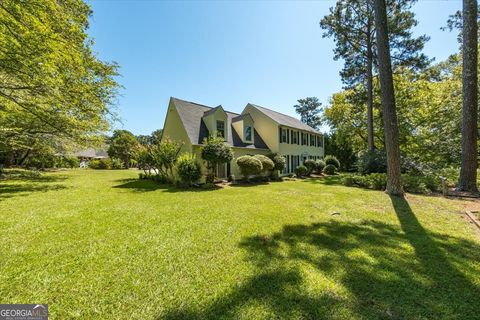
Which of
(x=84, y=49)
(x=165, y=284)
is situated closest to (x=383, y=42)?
(x=165, y=284)

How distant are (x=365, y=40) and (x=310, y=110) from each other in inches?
1339

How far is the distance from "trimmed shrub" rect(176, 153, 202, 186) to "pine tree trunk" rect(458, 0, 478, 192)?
13.1 meters

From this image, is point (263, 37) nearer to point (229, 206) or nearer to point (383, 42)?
point (383, 42)

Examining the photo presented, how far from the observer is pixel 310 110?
4934 cm

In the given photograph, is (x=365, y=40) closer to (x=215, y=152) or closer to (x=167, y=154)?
(x=215, y=152)

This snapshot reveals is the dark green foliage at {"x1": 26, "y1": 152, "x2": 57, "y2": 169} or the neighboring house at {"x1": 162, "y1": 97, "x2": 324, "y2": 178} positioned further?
the dark green foliage at {"x1": 26, "y1": 152, "x2": 57, "y2": 169}

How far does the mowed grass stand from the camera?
2.45 m

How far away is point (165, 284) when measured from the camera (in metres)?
2.87

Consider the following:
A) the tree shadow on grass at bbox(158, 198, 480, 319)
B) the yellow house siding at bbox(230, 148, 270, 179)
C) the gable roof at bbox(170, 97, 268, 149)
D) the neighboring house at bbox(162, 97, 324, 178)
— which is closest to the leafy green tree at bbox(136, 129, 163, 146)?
the neighboring house at bbox(162, 97, 324, 178)

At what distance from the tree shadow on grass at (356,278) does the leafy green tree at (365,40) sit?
14688mm

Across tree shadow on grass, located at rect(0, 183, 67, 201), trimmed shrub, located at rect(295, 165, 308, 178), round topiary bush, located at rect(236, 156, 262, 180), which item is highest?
round topiary bush, located at rect(236, 156, 262, 180)

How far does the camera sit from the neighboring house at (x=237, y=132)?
49.4 feet

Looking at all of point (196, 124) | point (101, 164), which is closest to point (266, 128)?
point (196, 124)

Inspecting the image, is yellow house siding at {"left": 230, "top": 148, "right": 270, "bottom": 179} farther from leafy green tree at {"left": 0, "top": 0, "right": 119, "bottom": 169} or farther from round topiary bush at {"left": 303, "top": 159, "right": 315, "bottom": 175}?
leafy green tree at {"left": 0, "top": 0, "right": 119, "bottom": 169}
